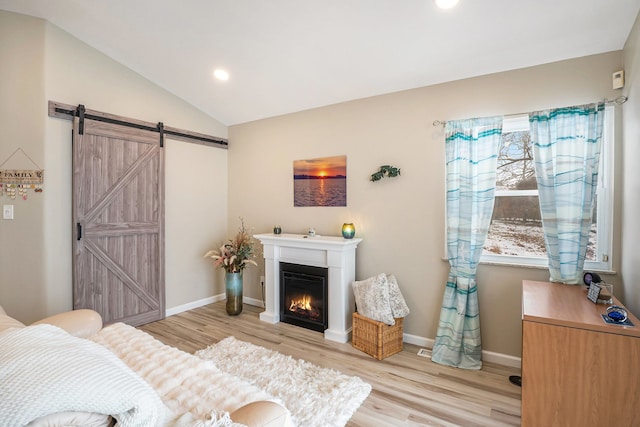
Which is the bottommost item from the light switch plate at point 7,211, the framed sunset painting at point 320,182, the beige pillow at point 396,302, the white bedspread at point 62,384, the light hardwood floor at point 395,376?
the light hardwood floor at point 395,376

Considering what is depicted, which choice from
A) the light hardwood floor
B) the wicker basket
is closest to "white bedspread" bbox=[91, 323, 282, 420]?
the light hardwood floor

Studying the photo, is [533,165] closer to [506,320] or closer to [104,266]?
[506,320]

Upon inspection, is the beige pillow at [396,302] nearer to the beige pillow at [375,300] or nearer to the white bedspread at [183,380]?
the beige pillow at [375,300]

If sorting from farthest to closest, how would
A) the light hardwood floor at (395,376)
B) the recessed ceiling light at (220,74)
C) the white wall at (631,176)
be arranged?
the recessed ceiling light at (220,74) < the light hardwood floor at (395,376) < the white wall at (631,176)

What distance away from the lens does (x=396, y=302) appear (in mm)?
2982

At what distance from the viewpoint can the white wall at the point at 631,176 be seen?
1.92 metres

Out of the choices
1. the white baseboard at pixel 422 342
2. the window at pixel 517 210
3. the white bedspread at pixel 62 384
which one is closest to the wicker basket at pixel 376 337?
the white baseboard at pixel 422 342

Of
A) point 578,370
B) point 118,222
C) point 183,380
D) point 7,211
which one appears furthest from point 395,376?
point 7,211

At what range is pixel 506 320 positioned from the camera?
269 cm

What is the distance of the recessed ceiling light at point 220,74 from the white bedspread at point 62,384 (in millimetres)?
2945

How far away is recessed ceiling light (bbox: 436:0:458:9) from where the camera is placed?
2.08 m

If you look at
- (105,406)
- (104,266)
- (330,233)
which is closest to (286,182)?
(330,233)

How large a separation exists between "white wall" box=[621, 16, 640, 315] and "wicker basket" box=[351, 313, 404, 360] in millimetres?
1680

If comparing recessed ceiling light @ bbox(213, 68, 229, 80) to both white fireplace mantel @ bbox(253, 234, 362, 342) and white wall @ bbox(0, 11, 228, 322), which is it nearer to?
white wall @ bbox(0, 11, 228, 322)
